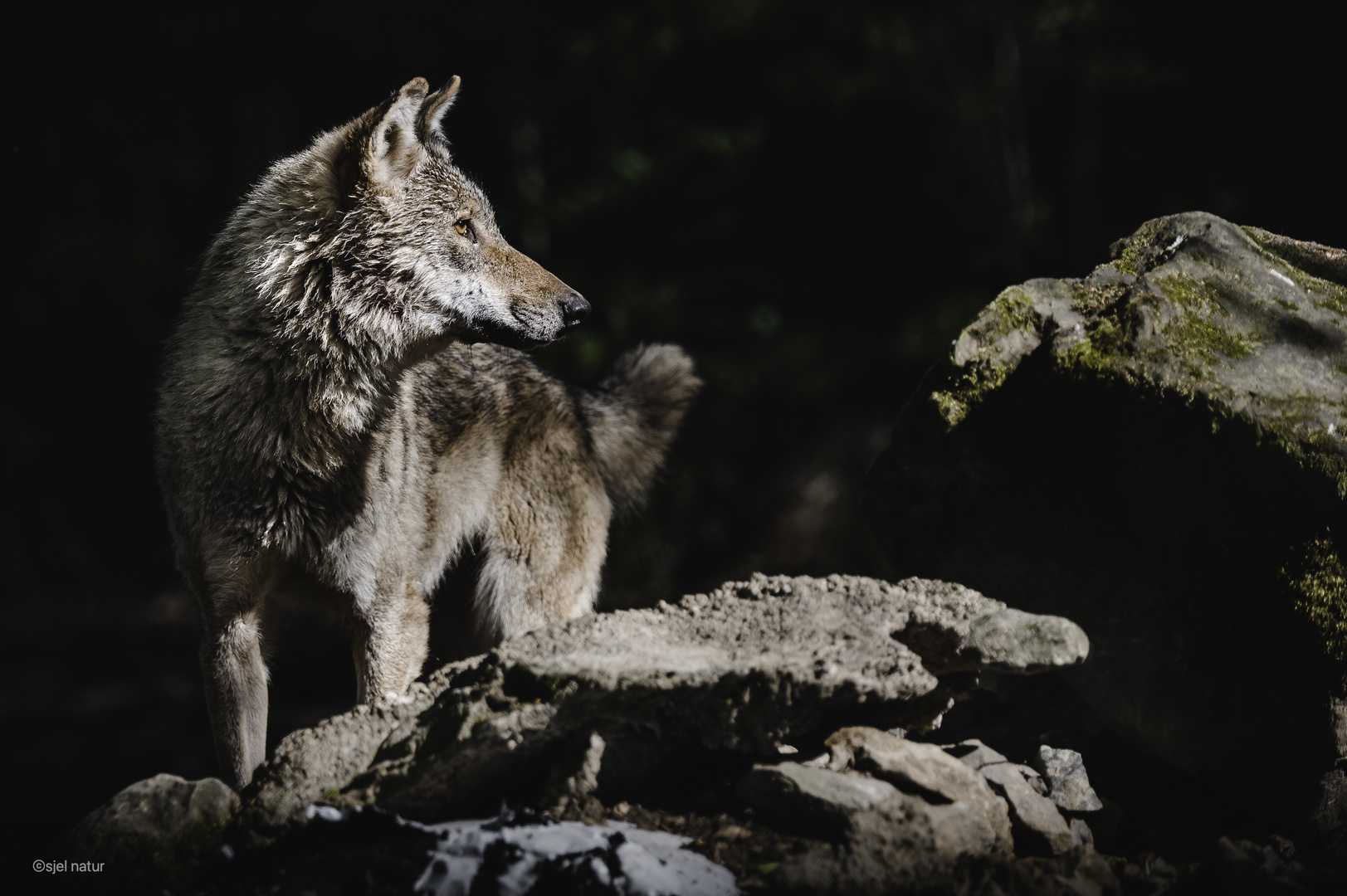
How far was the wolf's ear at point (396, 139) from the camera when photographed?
325 cm

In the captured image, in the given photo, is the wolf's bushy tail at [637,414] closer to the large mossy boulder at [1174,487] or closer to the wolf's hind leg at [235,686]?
the large mossy boulder at [1174,487]

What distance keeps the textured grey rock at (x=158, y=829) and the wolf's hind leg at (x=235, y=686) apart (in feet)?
1.62

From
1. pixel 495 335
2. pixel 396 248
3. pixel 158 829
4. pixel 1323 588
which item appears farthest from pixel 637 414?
pixel 1323 588

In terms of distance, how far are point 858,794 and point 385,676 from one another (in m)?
1.74

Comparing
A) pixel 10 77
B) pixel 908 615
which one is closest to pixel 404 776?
pixel 908 615

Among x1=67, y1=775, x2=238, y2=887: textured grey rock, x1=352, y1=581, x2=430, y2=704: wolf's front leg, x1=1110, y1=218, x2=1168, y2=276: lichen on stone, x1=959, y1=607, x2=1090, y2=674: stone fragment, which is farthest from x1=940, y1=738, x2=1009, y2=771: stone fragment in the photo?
x1=67, y1=775, x2=238, y2=887: textured grey rock

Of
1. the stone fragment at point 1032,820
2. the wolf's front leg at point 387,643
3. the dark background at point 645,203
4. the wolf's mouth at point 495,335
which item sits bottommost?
the stone fragment at point 1032,820

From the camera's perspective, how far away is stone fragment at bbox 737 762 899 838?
2357 mm

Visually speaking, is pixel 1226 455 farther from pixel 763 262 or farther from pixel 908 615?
pixel 763 262

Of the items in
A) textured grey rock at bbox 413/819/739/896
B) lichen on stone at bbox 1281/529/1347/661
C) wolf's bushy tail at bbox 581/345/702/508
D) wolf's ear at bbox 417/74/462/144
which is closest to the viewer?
textured grey rock at bbox 413/819/739/896

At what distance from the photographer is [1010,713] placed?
3342 mm

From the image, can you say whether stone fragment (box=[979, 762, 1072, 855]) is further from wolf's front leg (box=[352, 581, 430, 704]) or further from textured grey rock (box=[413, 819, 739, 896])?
wolf's front leg (box=[352, 581, 430, 704])

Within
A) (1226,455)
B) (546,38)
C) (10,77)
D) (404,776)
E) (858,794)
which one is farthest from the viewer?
(546,38)

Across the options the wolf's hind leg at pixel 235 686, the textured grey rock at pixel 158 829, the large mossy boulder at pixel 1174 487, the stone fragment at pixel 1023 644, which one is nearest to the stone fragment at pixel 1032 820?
the stone fragment at pixel 1023 644
